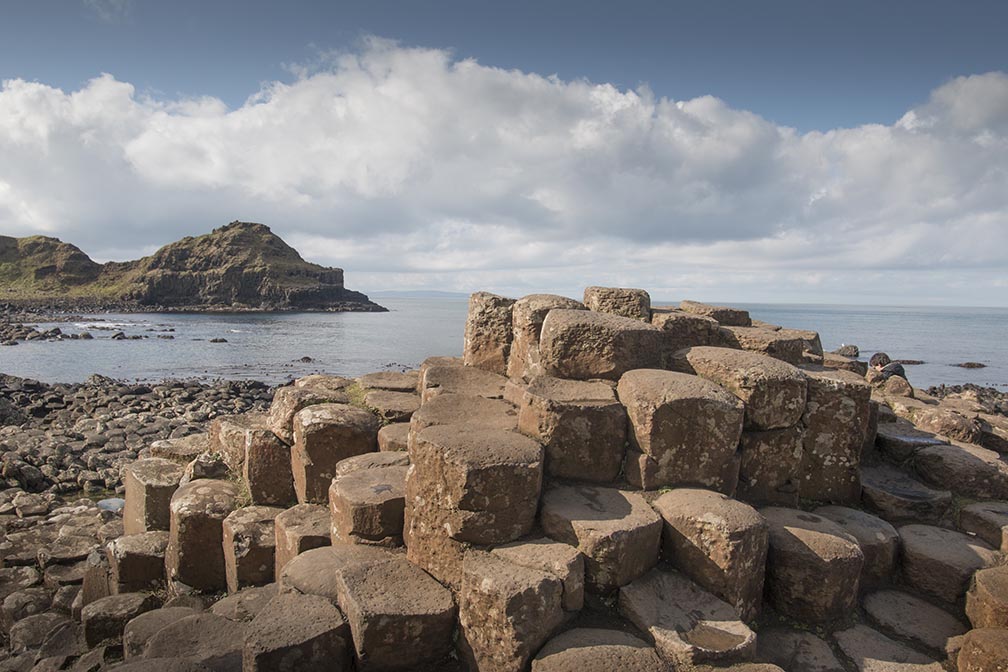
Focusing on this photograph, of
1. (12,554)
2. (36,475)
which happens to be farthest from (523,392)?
(36,475)

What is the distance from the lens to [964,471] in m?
6.42

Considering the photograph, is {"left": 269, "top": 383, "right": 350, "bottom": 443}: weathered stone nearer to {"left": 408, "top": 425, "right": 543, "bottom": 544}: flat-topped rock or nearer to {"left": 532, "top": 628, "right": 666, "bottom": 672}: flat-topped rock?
{"left": 408, "top": 425, "right": 543, "bottom": 544}: flat-topped rock

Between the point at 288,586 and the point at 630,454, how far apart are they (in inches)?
125

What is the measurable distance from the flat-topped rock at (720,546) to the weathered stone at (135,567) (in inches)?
235

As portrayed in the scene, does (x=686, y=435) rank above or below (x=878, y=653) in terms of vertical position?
above

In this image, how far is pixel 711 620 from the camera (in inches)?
175

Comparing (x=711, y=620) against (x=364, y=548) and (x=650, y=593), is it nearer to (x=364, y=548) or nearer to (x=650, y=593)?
(x=650, y=593)

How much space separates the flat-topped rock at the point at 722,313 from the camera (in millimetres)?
8188

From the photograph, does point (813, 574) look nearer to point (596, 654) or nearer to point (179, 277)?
point (596, 654)

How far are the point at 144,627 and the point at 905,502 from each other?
292 inches

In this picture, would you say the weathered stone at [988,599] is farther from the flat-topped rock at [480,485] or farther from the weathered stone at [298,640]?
the weathered stone at [298,640]

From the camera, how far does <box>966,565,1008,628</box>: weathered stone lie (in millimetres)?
4582

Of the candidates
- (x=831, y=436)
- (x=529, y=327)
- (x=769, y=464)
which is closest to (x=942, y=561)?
(x=831, y=436)

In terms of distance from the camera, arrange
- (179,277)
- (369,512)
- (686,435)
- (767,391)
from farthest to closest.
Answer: (179,277) → (767,391) → (369,512) → (686,435)
